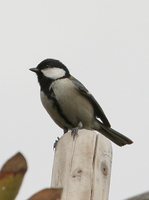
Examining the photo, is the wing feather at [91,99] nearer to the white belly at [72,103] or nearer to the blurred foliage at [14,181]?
the white belly at [72,103]

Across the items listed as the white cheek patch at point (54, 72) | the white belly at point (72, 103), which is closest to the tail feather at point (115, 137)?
the white belly at point (72, 103)

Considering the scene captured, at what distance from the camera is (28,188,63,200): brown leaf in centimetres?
55

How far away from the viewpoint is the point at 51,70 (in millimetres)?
6355

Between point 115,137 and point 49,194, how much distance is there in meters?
5.71

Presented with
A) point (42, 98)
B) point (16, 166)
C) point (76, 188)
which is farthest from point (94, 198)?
point (42, 98)

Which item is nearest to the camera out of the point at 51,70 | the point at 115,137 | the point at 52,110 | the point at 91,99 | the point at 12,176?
the point at 12,176

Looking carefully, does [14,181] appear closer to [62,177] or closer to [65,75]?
[62,177]

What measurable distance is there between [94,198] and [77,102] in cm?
395

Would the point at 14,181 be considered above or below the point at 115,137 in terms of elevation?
above

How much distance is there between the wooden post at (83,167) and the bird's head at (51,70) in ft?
12.7

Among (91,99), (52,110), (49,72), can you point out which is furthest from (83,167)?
(49,72)

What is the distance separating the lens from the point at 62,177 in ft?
6.64

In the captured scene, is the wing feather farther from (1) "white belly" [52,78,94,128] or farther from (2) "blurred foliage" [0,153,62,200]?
(2) "blurred foliage" [0,153,62,200]

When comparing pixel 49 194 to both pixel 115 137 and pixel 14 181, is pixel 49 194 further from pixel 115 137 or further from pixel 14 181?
pixel 115 137
